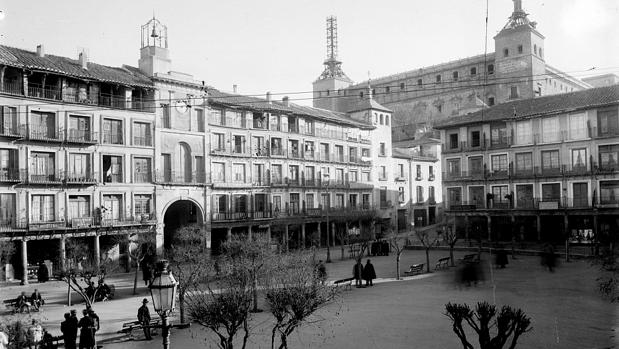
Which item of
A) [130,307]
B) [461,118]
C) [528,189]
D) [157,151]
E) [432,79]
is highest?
[432,79]

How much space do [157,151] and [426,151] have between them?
4127cm

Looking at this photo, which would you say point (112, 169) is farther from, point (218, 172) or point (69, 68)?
point (218, 172)

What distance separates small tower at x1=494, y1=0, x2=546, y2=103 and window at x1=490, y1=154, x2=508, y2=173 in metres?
23.9

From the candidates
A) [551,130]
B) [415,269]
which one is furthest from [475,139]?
[415,269]

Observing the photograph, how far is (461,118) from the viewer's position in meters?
52.2

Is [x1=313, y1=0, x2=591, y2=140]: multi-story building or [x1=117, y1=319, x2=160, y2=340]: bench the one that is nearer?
[x1=117, y1=319, x2=160, y2=340]: bench

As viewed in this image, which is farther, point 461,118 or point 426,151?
point 426,151

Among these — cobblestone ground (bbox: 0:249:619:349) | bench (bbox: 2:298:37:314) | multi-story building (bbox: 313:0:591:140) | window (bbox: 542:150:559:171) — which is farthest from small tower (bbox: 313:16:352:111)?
bench (bbox: 2:298:37:314)

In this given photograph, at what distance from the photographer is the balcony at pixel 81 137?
35375 millimetres

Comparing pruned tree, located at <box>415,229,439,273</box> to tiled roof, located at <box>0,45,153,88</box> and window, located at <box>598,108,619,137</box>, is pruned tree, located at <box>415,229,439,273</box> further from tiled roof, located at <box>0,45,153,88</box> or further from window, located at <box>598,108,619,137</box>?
tiled roof, located at <box>0,45,153,88</box>

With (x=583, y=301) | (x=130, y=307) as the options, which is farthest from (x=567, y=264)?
(x=130, y=307)

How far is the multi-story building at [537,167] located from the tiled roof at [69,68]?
88.4ft

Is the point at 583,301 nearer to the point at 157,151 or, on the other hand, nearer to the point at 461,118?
the point at 157,151

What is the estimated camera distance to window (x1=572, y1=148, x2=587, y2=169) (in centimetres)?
4153
